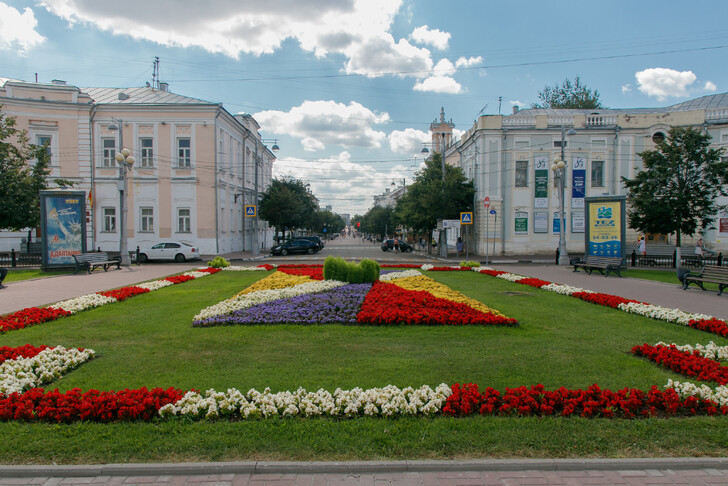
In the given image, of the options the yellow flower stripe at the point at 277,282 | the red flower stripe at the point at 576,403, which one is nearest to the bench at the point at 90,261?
the yellow flower stripe at the point at 277,282

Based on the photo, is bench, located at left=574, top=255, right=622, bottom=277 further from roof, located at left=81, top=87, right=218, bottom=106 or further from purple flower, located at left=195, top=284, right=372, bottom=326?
roof, located at left=81, top=87, right=218, bottom=106

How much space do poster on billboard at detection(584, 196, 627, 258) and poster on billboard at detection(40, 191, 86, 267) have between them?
89.2 feet

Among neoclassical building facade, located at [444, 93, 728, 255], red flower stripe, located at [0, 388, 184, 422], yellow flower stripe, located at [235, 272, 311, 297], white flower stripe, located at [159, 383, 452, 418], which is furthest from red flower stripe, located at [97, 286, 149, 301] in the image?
neoclassical building facade, located at [444, 93, 728, 255]

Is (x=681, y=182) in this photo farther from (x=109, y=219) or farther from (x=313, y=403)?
(x=109, y=219)

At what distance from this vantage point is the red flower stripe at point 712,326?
28.0ft

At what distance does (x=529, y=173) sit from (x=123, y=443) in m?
38.5

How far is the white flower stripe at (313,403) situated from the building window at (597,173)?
39031mm

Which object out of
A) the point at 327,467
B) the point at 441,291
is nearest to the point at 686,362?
the point at 327,467

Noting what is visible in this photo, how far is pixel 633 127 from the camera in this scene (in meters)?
37.4

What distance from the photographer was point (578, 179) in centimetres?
3791

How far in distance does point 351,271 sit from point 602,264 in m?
12.6

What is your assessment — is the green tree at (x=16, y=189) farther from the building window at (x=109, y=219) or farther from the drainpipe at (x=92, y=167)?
the building window at (x=109, y=219)

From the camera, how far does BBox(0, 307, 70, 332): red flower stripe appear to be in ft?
28.9

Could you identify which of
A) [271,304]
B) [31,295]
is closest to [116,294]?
[31,295]
